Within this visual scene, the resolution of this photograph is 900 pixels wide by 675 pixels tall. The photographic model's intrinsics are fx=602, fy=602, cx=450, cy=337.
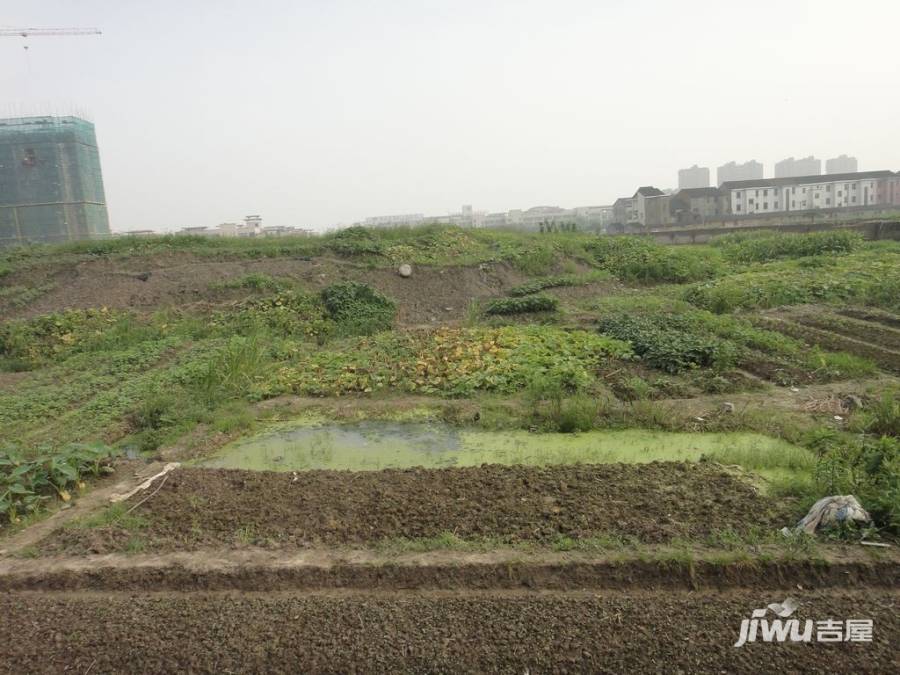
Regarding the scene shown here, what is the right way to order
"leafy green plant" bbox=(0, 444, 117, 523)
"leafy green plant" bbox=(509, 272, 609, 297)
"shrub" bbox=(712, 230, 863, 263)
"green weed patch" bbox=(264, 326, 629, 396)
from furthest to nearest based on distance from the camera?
1. "shrub" bbox=(712, 230, 863, 263)
2. "leafy green plant" bbox=(509, 272, 609, 297)
3. "green weed patch" bbox=(264, 326, 629, 396)
4. "leafy green plant" bbox=(0, 444, 117, 523)

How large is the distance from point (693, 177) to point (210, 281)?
96.1 metres

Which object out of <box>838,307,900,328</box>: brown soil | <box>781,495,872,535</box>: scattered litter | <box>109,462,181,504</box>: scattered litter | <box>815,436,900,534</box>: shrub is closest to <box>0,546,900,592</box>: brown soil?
<box>781,495,872,535</box>: scattered litter

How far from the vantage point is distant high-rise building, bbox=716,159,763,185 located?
99.1 metres

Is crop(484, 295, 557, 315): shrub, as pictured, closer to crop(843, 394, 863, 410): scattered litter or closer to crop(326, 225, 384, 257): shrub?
crop(326, 225, 384, 257): shrub

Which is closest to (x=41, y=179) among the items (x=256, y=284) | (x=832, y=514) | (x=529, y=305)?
(x=256, y=284)

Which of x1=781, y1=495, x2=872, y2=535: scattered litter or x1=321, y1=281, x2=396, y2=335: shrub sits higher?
x1=321, y1=281, x2=396, y2=335: shrub

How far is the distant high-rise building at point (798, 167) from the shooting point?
9600cm

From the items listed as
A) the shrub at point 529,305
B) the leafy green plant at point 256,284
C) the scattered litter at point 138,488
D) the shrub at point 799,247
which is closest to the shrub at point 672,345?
the shrub at point 529,305

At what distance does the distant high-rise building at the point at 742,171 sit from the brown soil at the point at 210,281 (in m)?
92.6

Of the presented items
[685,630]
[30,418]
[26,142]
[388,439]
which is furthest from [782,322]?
[26,142]

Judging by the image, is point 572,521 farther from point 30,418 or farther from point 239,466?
point 30,418

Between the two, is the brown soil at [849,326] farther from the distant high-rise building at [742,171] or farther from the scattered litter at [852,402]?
the distant high-rise building at [742,171]

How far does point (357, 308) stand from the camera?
49.0 ft

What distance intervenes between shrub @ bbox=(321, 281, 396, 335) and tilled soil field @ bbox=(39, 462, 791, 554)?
8.19 metres
